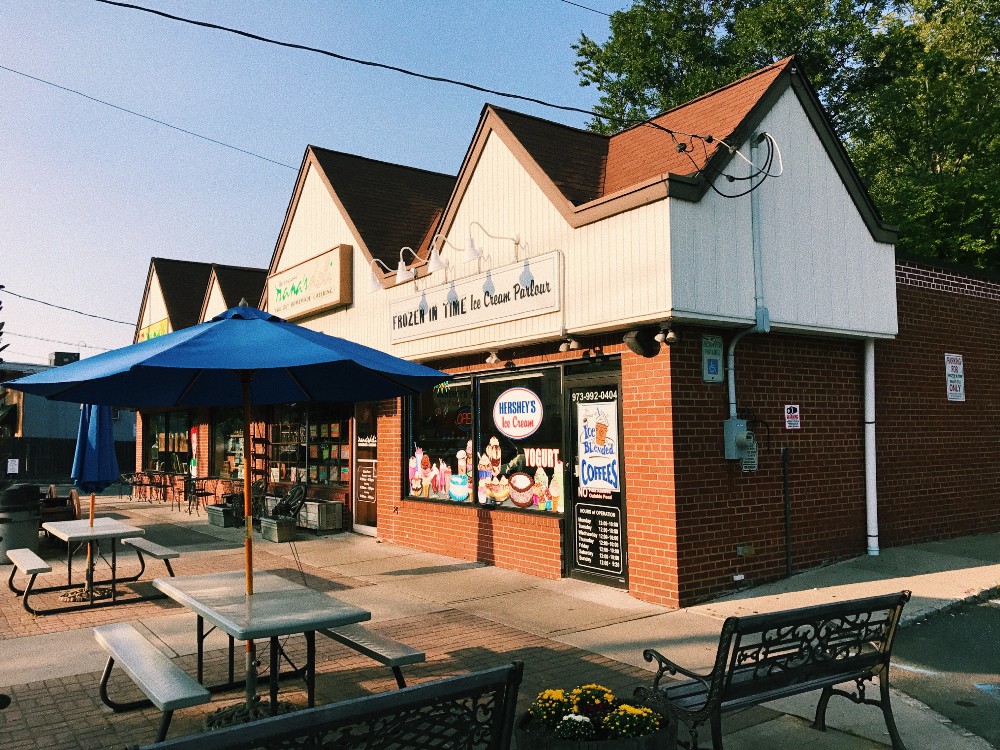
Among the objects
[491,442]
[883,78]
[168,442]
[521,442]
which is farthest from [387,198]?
[883,78]

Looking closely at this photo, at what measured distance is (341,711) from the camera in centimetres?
267

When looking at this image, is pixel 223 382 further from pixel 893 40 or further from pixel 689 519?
pixel 893 40

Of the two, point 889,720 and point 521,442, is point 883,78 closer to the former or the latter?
point 521,442

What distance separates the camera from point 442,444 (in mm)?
12148

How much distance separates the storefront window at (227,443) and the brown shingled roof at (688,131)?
12399 mm

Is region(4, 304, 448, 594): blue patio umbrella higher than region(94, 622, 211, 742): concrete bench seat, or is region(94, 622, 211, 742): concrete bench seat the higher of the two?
region(4, 304, 448, 594): blue patio umbrella

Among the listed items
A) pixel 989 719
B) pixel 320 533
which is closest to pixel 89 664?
pixel 989 719

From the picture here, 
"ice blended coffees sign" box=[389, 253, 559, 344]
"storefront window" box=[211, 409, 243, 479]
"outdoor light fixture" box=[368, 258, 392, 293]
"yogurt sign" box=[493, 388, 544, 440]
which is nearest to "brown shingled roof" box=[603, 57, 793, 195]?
"ice blended coffees sign" box=[389, 253, 559, 344]

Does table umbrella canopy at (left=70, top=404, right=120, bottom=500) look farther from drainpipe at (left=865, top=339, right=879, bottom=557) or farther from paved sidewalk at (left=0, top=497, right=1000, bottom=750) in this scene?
drainpipe at (left=865, top=339, right=879, bottom=557)

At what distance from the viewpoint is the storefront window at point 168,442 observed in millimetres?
22875

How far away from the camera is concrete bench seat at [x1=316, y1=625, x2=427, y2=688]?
Answer: 17.1 feet

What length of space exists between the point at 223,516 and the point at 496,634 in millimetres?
10590

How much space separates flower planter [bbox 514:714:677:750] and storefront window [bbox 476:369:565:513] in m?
6.35

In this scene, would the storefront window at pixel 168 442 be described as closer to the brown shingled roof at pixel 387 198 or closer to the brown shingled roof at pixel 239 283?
the brown shingled roof at pixel 239 283
